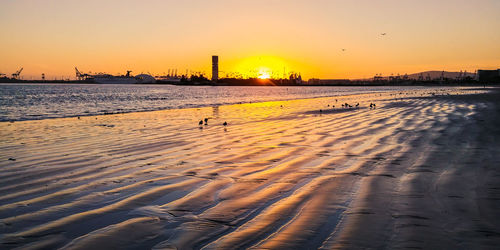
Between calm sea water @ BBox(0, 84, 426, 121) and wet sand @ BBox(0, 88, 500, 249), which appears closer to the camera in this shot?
wet sand @ BBox(0, 88, 500, 249)

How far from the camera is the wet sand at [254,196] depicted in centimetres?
350

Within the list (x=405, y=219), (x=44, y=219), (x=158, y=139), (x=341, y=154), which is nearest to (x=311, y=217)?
(x=405, y=219)

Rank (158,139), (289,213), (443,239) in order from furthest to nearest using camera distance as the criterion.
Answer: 1. (158,139)
2. (289,213)
3. (443,239)

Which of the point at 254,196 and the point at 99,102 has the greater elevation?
the point at 99,102

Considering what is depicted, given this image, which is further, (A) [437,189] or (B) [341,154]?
(B) [341,154]

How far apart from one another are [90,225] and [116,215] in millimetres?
370

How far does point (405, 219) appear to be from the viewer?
397cm

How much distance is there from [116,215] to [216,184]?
173cm

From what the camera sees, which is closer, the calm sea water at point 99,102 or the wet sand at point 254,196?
the wet sand at point 254,196

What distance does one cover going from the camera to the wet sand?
350 cm

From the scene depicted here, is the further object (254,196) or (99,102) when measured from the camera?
(99,102)

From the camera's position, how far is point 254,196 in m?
4.95

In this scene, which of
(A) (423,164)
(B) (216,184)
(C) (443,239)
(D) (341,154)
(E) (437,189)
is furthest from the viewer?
(D) (341,154)

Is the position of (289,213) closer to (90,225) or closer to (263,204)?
(263,204)
